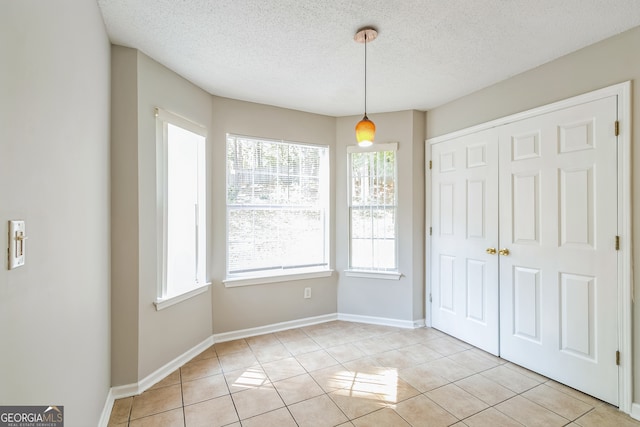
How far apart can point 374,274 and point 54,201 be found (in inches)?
124

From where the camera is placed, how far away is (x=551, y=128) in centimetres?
245

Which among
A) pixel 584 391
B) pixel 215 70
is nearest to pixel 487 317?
pixel 584 391

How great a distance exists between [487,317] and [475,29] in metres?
2.52

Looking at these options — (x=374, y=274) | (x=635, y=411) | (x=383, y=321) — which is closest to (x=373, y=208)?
(x=374, y=274)

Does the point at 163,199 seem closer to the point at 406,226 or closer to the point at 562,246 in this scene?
the point at 406,226

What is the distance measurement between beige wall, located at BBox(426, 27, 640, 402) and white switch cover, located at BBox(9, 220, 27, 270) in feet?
Result: 10.4

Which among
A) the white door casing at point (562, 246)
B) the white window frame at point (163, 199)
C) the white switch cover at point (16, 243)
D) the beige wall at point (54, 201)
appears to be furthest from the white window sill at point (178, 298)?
the white door casing at point (562, 246)

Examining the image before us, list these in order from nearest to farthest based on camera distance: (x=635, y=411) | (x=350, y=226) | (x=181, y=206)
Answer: (x=635, y=411) < (x=181, y=206) < (x=350, y=226)

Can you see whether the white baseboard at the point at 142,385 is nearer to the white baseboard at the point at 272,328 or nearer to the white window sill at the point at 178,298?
the white baseboard at the point at 272,328

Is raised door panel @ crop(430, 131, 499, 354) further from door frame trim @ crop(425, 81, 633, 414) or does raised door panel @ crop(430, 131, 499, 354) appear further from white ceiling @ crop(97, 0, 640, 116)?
door frame trim @ crop(425, 81, 633, 414)

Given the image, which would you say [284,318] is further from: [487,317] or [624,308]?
[624,308]

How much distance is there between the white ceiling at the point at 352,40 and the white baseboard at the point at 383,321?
2602 mm

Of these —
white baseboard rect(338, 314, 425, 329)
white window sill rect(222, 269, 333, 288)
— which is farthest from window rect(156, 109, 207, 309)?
white baseboard rect(338, 314, 425, 329)

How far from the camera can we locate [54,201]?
1.20 metres
